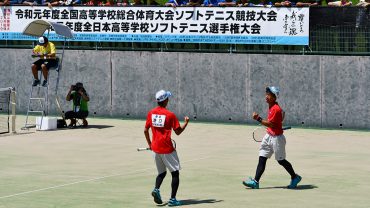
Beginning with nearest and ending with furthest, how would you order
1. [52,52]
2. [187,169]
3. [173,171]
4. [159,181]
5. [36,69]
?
[173,171] < [159,181] < [187,169] < [52,52] < [36,69]

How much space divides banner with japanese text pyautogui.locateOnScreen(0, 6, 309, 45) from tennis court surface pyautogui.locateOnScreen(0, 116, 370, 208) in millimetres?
2903

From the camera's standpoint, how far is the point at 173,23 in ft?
105

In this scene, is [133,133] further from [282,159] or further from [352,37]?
[282,159]

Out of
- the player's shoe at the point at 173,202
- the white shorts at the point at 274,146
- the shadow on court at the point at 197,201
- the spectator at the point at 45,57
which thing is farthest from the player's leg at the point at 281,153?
the spectator at the point at 45,57

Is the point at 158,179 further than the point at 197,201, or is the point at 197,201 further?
the point at 197,201

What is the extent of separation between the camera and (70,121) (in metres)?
31.5

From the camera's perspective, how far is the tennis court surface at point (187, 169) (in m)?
17.4

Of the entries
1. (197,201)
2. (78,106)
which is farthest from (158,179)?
(78,106)

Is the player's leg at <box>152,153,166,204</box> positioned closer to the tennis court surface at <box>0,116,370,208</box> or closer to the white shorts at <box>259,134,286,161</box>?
the tennis court surface at <box>0,116,370,208</box>

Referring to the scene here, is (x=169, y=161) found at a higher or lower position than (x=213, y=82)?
lower

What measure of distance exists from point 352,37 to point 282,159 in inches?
465

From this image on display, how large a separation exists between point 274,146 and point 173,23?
13875mm

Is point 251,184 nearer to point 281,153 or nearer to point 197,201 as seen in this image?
point 281,153

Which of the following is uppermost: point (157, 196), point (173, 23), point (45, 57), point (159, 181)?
point (173, 23)
